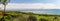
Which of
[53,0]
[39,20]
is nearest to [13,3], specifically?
[39,20]

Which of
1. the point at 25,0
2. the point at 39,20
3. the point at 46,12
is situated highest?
the point at 25,0

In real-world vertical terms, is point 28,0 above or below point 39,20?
above

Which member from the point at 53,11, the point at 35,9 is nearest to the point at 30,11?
the point at 35,9

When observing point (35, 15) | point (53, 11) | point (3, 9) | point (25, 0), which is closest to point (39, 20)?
point (35, 15)

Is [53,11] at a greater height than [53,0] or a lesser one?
lesser

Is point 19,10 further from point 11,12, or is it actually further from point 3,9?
point 3,9

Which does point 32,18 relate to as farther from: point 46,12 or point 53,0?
point 53,0
